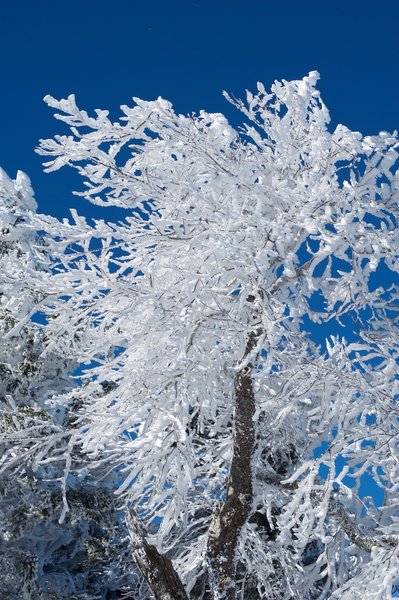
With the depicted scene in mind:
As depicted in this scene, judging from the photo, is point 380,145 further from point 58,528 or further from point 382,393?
point 58,528

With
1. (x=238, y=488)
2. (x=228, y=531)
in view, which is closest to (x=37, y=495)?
(x=228, y=531)

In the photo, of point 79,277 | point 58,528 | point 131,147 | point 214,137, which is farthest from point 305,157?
point 58,528

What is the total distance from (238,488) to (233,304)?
188 cm

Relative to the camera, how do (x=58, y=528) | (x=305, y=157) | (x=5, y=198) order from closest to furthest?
1. (x=305, y=157)
2. (x=58, y=528)
3. (x=5, y=198)

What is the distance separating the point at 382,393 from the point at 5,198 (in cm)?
1333

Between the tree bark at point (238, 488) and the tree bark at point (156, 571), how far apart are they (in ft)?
1.31

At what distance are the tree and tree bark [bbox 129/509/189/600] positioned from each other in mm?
14

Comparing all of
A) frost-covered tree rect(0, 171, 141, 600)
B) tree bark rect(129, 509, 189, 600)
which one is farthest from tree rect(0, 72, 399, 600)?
frost-covered tree rect(0, 171, 141, 600)

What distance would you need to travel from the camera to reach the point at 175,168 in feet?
20.4

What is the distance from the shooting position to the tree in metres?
5.25

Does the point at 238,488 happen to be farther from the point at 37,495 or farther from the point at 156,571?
the point at 37,495

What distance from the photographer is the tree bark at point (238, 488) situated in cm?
614

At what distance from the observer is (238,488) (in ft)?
20.5

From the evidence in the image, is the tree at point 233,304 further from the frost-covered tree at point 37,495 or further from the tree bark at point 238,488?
the frost-covered tree at point 37,495
